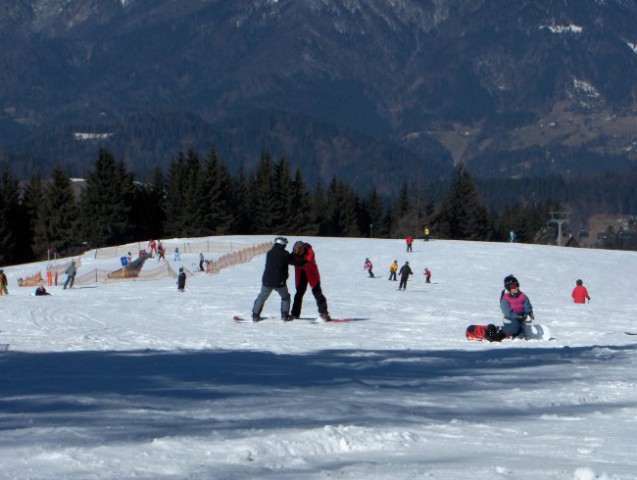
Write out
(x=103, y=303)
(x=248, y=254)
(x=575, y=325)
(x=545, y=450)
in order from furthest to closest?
(x=248, y=254), (x=103, y=303), (x=575, y=325), (x=545, y=450)

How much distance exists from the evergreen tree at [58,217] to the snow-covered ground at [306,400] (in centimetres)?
6588

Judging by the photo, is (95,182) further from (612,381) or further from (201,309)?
(612,381)

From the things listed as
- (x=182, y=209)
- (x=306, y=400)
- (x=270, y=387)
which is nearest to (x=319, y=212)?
(x=182, y=209)

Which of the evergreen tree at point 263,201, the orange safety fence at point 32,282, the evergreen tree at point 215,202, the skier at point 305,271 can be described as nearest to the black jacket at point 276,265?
the skier at point 305,271

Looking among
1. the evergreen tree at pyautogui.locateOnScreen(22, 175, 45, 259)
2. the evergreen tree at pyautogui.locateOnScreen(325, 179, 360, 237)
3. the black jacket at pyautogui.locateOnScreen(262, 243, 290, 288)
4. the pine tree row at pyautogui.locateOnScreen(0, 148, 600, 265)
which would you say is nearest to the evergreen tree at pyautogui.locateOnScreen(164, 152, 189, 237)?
the pine tree row at pyautogui.locateOnScreen(0, 148, 600, 265)

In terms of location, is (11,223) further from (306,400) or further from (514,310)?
(306,400)

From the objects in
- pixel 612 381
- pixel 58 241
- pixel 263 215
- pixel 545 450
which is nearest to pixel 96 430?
pixel 545 450

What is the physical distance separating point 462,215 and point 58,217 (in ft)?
166

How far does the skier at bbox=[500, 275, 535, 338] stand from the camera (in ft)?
55.4

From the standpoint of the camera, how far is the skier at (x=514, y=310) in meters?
16.9

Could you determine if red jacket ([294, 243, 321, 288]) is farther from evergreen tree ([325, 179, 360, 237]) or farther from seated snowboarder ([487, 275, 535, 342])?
evergreen tree ([325, 179, 360, 237])

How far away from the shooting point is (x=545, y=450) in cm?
686

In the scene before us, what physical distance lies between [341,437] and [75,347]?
7.89m

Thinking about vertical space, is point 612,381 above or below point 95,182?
below
